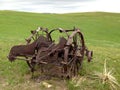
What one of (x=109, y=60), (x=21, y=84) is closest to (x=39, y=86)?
(x=21, y=84)

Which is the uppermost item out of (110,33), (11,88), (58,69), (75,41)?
(75,41)

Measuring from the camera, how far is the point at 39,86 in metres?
7.89

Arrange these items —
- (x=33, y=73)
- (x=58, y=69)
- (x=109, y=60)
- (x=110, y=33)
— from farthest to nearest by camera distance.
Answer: (x=110, y=33) < (x=109, y=60) < (x=33, y=73) < (x=58, y=69)

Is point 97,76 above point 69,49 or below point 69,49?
below

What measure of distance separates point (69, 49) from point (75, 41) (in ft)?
1.19

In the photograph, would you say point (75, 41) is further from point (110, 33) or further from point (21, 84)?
point (110, 33)

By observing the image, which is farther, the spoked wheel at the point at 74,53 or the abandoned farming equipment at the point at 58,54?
the abandoned farming equipment at the point at 58,54

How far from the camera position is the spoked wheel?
24.8 feet

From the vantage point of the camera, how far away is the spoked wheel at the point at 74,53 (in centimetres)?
757

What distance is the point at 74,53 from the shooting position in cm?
797

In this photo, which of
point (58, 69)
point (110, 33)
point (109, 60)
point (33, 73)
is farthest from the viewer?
point (110, 33)

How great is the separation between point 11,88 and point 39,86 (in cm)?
68

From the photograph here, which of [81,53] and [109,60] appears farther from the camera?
[109,60]

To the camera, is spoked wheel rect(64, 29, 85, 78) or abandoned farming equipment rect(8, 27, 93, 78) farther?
abandoned farming equipment rect(8, 27, 93, 78)
